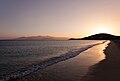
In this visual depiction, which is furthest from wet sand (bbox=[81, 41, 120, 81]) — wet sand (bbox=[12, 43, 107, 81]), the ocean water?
the ocean water

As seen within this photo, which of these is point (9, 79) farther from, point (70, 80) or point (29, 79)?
point (70, 80)

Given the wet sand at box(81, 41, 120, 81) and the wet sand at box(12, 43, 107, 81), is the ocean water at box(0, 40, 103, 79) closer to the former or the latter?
the wet sand at box(12, 43, 107, 81)

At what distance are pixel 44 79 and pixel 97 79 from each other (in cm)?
368

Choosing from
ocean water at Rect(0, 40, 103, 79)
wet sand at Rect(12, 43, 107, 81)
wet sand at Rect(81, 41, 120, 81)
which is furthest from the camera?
ocean water at Rect(0, 40, 103, 79)

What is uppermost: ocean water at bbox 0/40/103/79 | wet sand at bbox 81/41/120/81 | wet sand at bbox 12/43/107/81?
wet sand at bbox 81/41/120/81

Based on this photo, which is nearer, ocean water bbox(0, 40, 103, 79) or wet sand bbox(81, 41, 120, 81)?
wet sand bbox(81, 41, 120, 81)

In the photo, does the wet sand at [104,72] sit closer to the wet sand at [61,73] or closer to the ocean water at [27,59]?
the wet sand at [61,73]

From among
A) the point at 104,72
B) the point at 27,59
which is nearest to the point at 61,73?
the point at 104,72

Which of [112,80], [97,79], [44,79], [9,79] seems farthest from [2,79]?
[112,80]

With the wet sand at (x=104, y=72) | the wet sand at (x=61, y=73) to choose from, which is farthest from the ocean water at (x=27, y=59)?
the wet sand at (x=104, y=72)

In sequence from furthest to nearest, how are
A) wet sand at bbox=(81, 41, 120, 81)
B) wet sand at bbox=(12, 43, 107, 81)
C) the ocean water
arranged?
the ocean water < wet sand at bbox=(12, 43, 107, 81) < wet sand at bbox=(81, 41, 120, 81)

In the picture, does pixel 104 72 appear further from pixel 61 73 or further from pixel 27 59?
pixel 27 59

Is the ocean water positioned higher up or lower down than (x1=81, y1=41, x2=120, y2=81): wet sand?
lower down

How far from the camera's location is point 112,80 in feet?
42.0
